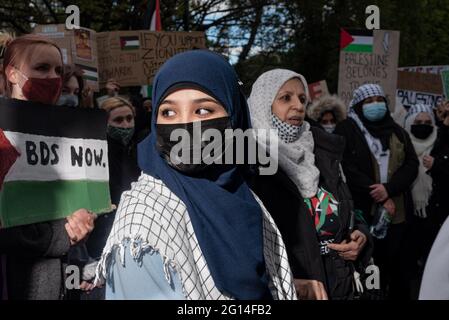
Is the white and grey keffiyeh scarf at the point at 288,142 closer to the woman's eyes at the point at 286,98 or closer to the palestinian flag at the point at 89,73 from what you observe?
the woman's eyes at the point at 286,98

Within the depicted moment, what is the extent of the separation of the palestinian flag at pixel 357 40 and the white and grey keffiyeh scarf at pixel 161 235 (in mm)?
7395

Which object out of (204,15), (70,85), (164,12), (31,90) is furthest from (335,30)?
(31,90)

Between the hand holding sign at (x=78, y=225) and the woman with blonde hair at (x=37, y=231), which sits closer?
the woman with blonde hair at (x=37, y=231)

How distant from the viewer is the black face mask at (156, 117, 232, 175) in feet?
7.29

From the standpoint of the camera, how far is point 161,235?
1996mm

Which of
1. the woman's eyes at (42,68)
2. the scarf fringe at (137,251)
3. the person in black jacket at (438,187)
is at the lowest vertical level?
the person in black jacket at (438,187)

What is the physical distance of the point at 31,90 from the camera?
3.16 metres

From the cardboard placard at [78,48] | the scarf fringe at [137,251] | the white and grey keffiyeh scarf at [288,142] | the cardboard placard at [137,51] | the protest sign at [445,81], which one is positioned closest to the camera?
the scarf fringe at [137,251]

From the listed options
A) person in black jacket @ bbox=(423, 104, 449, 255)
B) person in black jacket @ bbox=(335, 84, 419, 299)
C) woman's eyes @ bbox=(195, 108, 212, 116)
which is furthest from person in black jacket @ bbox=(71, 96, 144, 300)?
person in black jacket @ bbox=(423, 104, 449, 255)

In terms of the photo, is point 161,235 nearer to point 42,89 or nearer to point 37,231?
point 37,231

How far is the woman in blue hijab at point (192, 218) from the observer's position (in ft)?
6.50

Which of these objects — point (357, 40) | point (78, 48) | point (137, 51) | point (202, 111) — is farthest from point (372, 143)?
point (202, 111)

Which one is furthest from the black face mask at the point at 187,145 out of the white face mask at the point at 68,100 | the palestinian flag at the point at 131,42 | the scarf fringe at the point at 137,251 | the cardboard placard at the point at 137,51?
the palestinian flag at the point at 131,42
